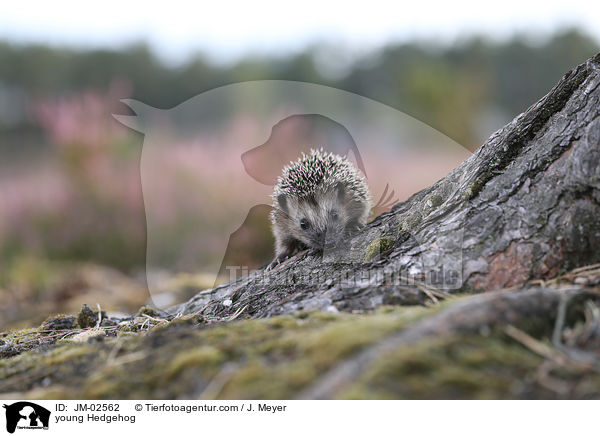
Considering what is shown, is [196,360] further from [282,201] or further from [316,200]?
[282,201]

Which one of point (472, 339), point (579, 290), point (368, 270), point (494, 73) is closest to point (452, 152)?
point (368, 270)

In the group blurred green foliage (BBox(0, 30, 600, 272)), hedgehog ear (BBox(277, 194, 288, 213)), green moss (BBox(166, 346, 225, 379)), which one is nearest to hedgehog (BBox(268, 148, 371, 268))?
hedgehog ear (BBox(277, 194, 288, 213))

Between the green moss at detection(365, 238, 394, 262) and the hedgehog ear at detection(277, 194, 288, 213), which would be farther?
the hedgehog ear at detection(277, 194, 288, 213)

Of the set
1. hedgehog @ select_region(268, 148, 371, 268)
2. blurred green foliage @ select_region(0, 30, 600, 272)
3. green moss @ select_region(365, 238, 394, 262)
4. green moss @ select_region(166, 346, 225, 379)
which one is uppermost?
blurred green foliage @ select_region(0, 30, 600, 272)

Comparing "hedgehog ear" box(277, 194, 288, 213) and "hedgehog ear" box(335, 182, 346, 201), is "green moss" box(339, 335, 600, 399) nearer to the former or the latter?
"hedgehog ear" box(335, 182, 346, 201)

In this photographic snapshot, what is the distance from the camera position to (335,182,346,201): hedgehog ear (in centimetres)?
471

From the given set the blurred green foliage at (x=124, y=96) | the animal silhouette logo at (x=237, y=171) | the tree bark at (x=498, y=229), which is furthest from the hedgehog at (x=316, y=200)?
the blurred green foliage at (x=124, y=96)

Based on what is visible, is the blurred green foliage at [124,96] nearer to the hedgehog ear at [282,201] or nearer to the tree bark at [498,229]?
the hedgehog ear at [282,201]

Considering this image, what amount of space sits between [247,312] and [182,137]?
28.3 ft

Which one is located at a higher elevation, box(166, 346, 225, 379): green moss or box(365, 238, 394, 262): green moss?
box(365, 238, 394, 262): green moss

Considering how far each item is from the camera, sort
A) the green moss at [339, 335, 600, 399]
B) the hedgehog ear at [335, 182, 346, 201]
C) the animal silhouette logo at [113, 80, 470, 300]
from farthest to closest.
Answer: the animal silhouette logo at [113, 80, 470, 300] → the hedgehog ear at [335, 182, 346, 201] → the green moss at [339, 335, 600, 399]

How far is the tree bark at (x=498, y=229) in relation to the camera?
218 cm
